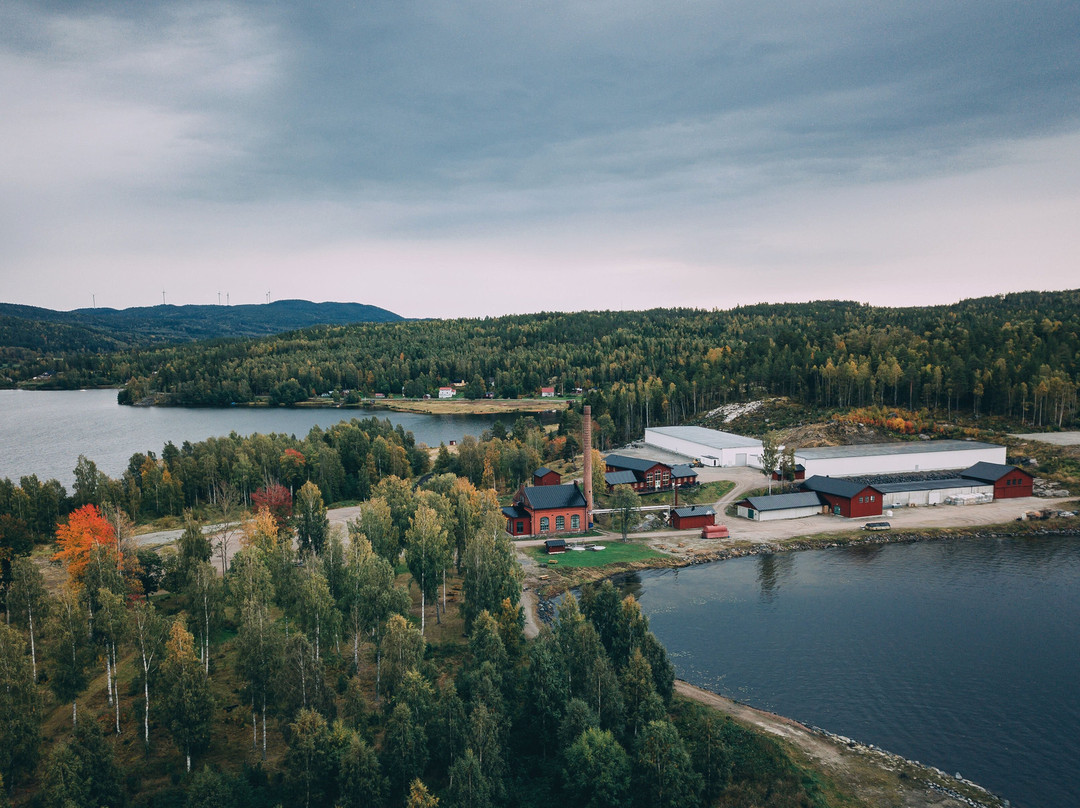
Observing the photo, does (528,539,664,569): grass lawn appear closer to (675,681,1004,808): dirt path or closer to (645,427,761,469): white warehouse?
(675,681,1004,808): dirt path

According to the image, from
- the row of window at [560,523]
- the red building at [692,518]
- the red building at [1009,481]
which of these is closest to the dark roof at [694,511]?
the red building at [692,518]

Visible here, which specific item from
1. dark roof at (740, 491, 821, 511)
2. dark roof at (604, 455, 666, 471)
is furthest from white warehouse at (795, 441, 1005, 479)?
dark roof at (604, 455, 666, 471)

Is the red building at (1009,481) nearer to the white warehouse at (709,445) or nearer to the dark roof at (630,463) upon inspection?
the white warehouse at (709,445)

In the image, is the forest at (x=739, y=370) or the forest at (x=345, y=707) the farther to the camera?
the forest at (x=739, y=370)

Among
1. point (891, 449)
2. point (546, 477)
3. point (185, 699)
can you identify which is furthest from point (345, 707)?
point (891, 449)

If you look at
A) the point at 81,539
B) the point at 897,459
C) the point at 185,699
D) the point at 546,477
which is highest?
the point at 81,539

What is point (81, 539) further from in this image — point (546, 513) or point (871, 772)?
point (871, 772)
